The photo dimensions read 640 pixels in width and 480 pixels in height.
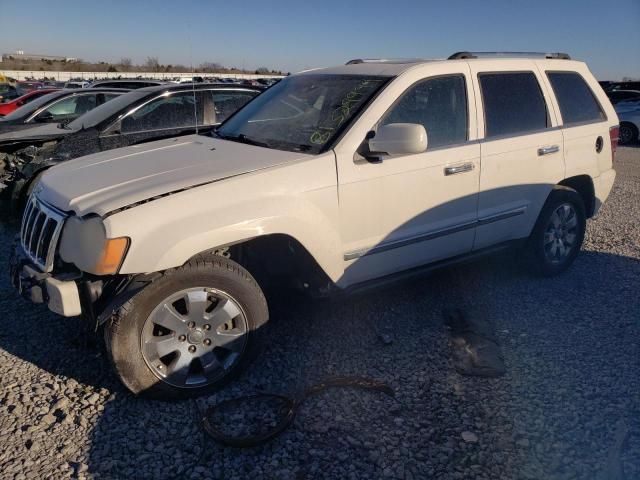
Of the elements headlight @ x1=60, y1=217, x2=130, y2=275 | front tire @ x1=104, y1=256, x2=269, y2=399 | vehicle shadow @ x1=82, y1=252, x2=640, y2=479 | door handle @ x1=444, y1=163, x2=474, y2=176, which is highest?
door handle @ x1=444, y1=163, x2=474, y2=176

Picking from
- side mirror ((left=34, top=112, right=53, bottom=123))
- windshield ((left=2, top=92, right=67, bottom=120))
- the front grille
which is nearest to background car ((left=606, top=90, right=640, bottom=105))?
windshield ((left=2, top=92, right=67, bottom=120))

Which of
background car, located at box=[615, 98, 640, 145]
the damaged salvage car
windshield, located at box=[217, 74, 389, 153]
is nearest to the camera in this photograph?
windshield, located at box=[217, 74, 389, 153]

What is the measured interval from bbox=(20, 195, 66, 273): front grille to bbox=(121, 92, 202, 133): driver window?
3.34 m

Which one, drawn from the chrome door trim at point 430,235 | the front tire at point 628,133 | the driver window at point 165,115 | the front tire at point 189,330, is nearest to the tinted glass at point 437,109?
the chrome door trim at point 430,235

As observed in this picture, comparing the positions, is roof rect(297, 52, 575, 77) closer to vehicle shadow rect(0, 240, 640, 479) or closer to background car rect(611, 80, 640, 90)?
vehicle shadow rect(0, 240, 640, 479)

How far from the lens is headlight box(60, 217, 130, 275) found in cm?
266

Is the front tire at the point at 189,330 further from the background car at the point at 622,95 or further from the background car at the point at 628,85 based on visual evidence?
the background car at the point at 628,85

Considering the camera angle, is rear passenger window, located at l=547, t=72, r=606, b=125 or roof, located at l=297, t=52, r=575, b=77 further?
rear passenger window, located at l=547, t=72, r=606, b=125

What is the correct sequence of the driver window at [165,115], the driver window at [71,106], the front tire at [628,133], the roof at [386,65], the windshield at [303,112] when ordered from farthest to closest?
the front tire at [628,133]
the driver window at [71,106]
the driver window at [165,115]
the roof at [386,65]
the windshield at [303,112]

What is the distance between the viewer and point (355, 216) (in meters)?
3.37

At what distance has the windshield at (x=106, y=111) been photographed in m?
6.54

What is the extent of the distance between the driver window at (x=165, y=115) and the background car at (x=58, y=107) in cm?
Answer: 236

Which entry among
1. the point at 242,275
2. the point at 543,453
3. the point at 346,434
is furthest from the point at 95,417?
the point at 543,453

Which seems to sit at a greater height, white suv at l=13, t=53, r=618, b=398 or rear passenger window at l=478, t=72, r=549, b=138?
rear passenger window at l=478, t=72, r=549, b=138
